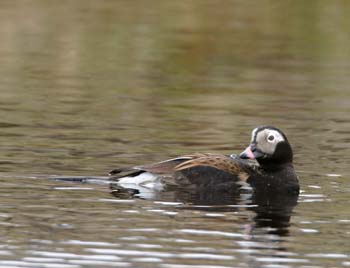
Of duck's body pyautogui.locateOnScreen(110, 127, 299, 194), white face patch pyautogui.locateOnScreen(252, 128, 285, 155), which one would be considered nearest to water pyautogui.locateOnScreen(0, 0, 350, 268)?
duck's body pyautogui.locateOnScreen(110, 127, 299, 194)

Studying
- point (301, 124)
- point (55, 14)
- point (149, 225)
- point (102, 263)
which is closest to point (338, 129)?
point (301, 124)

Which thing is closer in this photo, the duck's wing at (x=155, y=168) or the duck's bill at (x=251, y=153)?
the duck's wing at (x=155, y=168)

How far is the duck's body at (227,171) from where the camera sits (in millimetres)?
14523

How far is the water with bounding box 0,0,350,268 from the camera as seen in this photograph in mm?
11883

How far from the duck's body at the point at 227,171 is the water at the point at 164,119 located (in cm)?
26

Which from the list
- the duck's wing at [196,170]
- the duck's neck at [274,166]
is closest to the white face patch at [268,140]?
the duck's neck at [274,166]

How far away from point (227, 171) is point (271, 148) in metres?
0.55

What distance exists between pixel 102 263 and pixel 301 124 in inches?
324

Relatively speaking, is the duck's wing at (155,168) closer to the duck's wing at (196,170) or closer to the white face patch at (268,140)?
the duck's wing at (196,170)

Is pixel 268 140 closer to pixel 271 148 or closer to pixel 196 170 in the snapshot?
pixel 271 148

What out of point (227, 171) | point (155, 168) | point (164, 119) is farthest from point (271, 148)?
point (164, 119)

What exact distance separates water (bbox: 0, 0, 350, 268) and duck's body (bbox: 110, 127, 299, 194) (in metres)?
0.26

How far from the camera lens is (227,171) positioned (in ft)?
47.8

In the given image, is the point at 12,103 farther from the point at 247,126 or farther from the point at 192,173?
the point at 192,173
